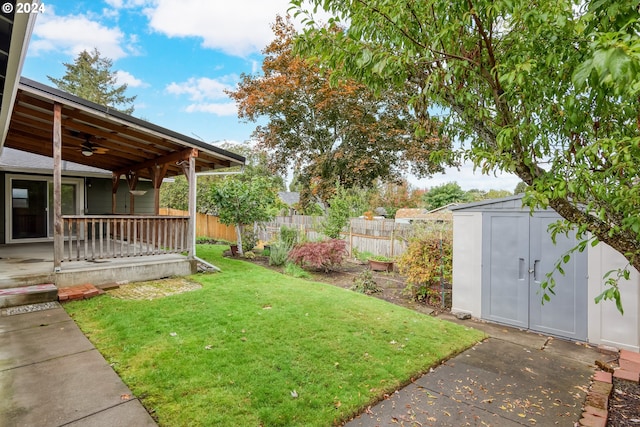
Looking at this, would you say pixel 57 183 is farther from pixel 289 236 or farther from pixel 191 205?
pixel 289 236

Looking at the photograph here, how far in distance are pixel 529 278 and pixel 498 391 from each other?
2614 millimetres

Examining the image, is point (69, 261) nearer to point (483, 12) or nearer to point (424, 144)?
point (483, 12)

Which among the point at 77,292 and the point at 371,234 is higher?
the point at 371,234

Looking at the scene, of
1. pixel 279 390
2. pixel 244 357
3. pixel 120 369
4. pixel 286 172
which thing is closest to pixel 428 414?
A: pixel 279 390

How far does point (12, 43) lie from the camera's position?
241 centimetres

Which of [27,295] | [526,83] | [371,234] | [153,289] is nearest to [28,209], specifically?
[27,295]

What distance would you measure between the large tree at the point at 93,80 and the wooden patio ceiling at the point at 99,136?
2497 cm

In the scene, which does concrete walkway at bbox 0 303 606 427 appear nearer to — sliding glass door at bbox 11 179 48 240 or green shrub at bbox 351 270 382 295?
green shrub at bbox 351 270 382 295

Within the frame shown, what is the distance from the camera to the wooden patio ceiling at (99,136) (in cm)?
570

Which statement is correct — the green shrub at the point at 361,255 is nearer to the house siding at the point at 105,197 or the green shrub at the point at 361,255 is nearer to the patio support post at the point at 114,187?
the house siding at the point at 105,197

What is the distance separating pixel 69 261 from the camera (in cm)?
597

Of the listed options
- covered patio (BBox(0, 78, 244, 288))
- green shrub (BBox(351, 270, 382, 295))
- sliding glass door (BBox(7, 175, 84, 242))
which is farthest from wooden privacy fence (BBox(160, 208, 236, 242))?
green shrub (BBox(351, 270, 382, 295))

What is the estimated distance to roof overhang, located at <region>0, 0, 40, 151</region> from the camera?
2093 millimetres

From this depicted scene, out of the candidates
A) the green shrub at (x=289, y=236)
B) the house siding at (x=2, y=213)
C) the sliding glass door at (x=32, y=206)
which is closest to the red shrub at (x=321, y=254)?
the green shrub at (x=289, y=236)
